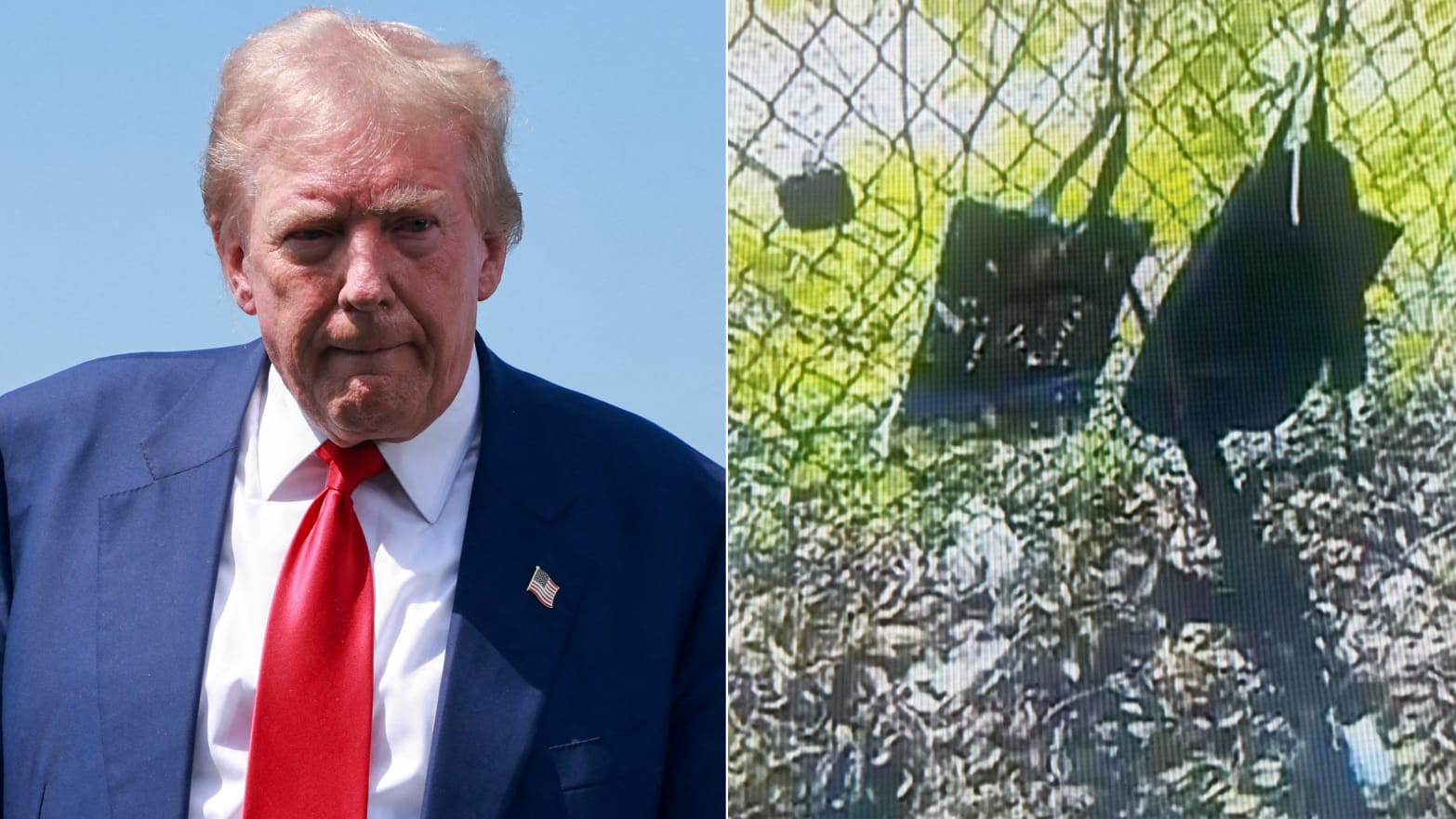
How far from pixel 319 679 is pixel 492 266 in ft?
2.15

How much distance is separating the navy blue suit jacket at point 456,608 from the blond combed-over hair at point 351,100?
0.26m

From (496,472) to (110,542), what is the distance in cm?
52

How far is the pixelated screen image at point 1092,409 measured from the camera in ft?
6.20

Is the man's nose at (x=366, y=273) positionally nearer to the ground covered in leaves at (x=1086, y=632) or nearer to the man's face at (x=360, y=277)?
the man's face at (x=360, y=277)

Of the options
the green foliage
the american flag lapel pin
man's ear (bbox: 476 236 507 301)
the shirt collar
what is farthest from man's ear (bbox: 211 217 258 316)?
the green foliage

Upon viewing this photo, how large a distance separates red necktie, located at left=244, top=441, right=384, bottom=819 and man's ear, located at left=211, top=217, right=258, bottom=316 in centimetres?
28

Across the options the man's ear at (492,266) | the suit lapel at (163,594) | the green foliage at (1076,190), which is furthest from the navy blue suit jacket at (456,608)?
the green foliage at (1076,190)

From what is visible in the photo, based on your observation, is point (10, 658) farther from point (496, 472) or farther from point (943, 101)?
point (943, 101)

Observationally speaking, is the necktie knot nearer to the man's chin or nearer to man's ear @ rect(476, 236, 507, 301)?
the man's chin

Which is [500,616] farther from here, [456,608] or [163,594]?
[163,594]

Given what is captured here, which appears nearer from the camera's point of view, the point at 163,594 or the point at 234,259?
the point at 163,594

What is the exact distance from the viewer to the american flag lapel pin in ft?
7.18

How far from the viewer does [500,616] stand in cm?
214

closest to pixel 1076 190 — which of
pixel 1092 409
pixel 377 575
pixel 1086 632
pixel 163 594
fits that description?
pixel 1092 409
